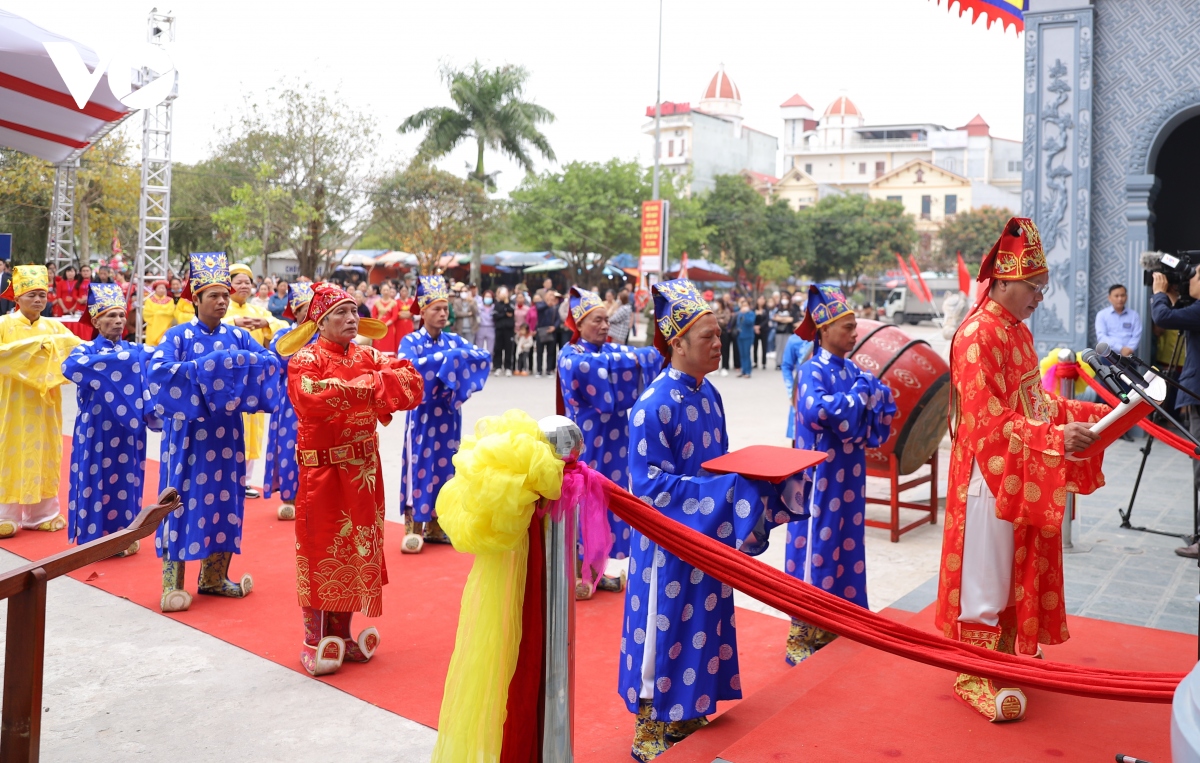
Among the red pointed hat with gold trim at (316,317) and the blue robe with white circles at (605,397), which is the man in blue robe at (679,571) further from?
the blue robe with white circles at (605,397)

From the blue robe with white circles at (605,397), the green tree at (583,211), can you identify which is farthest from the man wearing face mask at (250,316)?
the green tree at (583,211)

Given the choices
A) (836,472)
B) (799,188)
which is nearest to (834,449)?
(836,472)

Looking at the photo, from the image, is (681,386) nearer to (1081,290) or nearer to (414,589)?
(414,589)

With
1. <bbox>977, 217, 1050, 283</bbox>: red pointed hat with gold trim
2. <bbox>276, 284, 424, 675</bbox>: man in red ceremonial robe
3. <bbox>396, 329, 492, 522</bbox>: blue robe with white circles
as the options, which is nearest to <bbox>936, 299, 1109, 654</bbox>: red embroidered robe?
<bbox>977, 217, 1050, 283</bbox>: red pointed hat with gold trim

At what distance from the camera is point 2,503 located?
698 centimetres

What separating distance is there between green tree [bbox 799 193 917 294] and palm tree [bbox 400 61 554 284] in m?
18.1

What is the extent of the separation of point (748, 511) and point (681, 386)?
61 centimetres

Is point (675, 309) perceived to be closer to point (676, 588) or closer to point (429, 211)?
point (676, 588)

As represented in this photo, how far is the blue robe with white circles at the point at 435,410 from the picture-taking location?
260 inches

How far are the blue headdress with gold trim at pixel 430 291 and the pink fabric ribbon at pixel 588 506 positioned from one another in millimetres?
Answer: 4074

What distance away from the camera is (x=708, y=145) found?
69.8m

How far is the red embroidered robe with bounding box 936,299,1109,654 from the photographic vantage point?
11.7 feet

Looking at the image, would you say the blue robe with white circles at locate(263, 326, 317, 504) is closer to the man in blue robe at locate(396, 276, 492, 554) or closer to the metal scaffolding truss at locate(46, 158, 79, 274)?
the man in blue robe at locate(396, 276, 492, 554)

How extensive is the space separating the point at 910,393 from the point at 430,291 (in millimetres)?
3570
